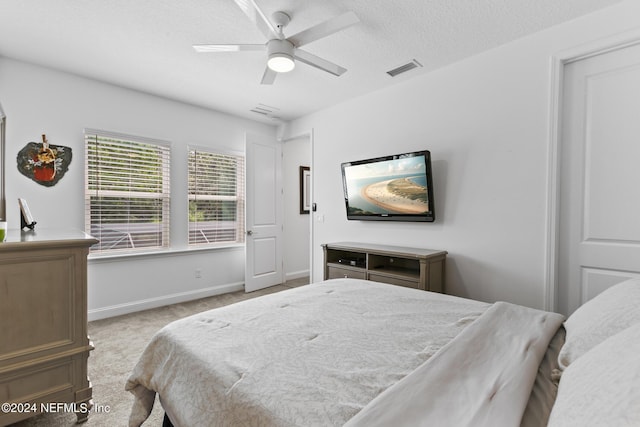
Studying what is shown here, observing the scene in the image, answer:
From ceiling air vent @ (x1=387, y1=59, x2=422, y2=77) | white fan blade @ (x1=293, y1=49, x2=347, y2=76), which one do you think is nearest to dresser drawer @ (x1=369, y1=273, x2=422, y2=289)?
white fan blade @ (x1=293, y1=49, x2=347, y2=76)

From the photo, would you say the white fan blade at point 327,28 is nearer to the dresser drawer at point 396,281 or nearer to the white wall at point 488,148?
the white wall at point 488,148

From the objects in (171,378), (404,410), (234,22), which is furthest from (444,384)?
(234,22)

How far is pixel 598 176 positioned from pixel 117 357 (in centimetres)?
401

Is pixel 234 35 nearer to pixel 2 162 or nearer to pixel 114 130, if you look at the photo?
pixel 114 130

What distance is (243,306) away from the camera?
1653 millimetres

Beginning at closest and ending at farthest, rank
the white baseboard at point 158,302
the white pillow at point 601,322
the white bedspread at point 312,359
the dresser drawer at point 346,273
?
the white bedspread at point 312,359 < the white pillow at point 601,322 < the dresser drawer at point 346,273 < the white baseboard at point 158,302

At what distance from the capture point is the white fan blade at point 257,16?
1799 mm

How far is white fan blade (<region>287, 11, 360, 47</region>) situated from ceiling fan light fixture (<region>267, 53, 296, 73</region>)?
117mm

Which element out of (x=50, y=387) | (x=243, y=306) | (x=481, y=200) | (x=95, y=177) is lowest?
(x=50, y=387)

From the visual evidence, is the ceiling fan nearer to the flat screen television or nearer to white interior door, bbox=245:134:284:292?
the flat screen television

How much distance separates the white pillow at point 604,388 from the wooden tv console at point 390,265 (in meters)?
1.97

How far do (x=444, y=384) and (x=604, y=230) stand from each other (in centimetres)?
219

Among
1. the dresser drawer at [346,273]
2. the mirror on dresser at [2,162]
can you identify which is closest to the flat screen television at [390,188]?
the dresser drawer at [346,273]

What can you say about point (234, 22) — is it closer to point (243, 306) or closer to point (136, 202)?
point (243, 306)
